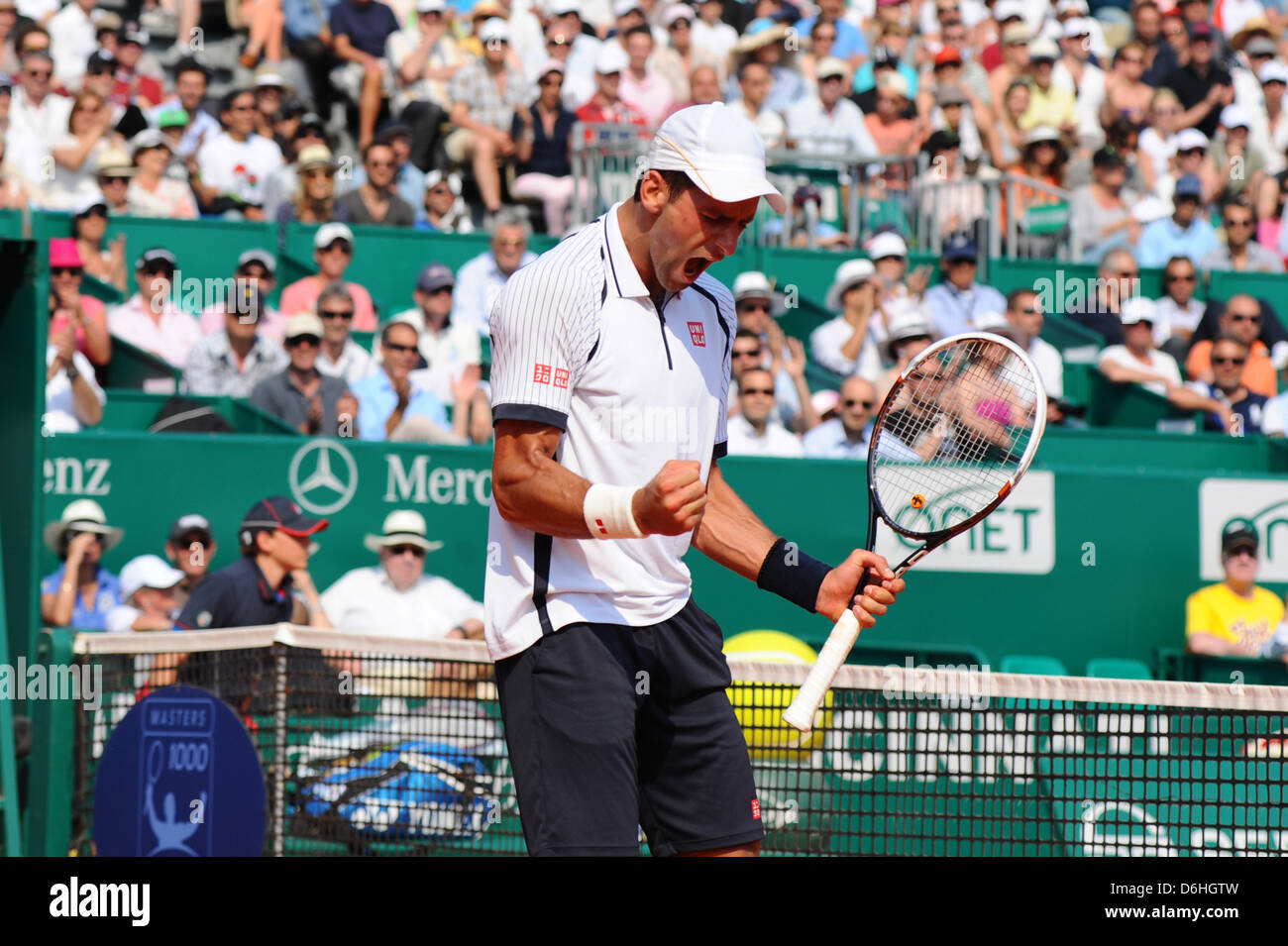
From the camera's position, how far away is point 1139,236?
13.2 meters

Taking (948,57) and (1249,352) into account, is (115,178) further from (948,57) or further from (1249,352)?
(1249,352)

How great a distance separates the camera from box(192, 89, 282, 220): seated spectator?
38.6 ft

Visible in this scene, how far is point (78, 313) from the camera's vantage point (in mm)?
9852

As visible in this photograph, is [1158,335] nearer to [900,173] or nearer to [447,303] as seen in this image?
[900,173]

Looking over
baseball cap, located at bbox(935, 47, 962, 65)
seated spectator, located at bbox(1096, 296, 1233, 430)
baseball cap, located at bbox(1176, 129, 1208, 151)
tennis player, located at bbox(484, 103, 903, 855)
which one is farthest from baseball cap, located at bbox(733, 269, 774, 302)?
tennis player, located at bbox(484, 103, 903, 855)

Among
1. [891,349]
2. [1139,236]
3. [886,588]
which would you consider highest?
[1139,236]

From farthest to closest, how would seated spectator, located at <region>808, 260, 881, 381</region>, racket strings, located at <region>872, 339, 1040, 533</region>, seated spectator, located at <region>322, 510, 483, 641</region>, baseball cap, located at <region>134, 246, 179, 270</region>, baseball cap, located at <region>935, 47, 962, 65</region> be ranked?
baseball cap, located at <region>935, 47, 962, 65</region> → seated spectator, located at <region>808, 260, 881, 381</region> → baseball cap, located at <region>134, 246, 179, 270</region> → seated spectator, located at <region>322, 510, 483, 641</region> → racket strings, located at <region>872, 339, 1040, 533</region>

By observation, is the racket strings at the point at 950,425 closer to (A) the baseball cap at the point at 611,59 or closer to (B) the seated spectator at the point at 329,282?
(B) the seated spectator at the point at 329,282

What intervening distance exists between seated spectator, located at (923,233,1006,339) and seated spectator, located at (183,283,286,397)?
385 cm

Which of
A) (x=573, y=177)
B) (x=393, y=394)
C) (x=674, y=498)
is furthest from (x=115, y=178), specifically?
(x=674, y=498)

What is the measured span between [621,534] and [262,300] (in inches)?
282

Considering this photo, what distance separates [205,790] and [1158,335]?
26.5ft

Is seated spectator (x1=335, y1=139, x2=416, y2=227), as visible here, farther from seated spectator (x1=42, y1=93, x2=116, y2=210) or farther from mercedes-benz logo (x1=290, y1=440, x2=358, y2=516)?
mercedes-benz logo (x1=290, y1=440, x2=358, y2=516)

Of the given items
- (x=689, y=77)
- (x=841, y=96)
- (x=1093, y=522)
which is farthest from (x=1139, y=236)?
(x=1093, y=522)
